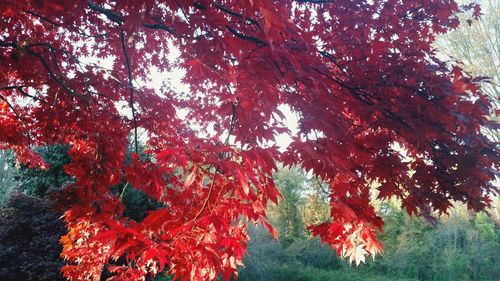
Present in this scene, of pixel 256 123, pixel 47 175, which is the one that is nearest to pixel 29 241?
pixel 47 175

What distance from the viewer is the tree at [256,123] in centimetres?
192

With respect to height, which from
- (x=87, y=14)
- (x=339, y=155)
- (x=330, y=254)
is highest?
(x=87, y=14)

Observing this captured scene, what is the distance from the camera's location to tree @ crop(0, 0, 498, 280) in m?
1.92

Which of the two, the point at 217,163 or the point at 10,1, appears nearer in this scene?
the point at 217,163

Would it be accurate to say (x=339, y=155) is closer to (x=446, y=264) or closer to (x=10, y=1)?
(x=10, y=1)

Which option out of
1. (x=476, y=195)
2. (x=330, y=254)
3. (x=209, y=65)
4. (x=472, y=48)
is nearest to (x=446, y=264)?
(x=330, y=254)

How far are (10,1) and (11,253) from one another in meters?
5.87

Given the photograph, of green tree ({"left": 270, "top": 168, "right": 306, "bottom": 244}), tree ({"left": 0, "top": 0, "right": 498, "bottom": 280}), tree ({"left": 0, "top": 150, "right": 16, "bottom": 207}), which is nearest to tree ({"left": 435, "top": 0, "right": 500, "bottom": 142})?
tree ({"left": 0, "top": 0, "right": 498, "bottom": 280})

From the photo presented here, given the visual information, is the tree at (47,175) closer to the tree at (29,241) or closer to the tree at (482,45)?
the tree at (29,241)

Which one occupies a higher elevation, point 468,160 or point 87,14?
point 87,14

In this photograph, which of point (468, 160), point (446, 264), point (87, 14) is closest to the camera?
point (468, 160)

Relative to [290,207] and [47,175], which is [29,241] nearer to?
[47,175]

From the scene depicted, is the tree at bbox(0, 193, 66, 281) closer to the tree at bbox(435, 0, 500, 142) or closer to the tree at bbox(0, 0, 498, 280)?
the tree at bbox(0, 0, 498, 280)

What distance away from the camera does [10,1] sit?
126 inches
